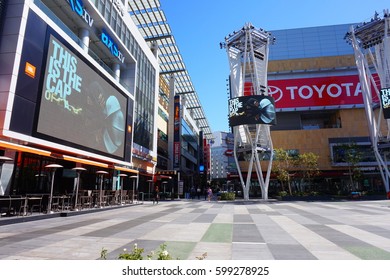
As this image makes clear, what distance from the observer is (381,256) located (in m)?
6.40

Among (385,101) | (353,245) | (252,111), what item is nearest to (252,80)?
(252,111)

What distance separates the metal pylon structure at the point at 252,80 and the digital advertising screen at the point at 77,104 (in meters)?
18.6

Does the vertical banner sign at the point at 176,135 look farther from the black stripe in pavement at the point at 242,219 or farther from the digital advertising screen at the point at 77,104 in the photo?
the black stripe in pavement at the point at 242,219

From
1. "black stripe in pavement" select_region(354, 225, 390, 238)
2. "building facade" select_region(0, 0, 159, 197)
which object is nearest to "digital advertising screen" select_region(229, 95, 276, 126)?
"building facade" select_region(0, 0, 159, 197)

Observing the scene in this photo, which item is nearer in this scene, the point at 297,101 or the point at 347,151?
the point at 347,151

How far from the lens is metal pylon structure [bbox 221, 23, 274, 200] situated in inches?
1485

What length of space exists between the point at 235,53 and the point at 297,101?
22.1m

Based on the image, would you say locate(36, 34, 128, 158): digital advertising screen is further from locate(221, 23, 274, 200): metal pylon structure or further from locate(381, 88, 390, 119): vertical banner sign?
locate(381, 88, 390, 119): vertical banner sign

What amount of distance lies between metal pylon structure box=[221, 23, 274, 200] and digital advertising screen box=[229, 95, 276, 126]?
2.06 meters

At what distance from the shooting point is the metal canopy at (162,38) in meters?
35.4

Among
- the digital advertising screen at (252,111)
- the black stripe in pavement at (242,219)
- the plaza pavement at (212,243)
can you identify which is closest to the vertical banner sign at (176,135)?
the digital advertising screen at (252,111)
